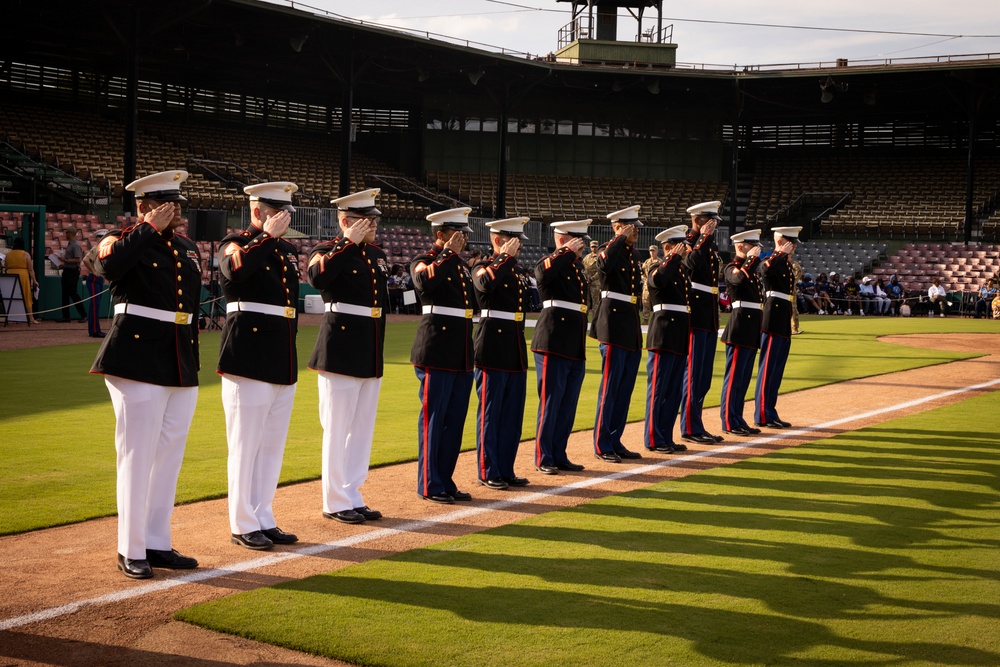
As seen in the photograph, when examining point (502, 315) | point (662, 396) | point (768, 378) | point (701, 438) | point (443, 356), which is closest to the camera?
point (443, 356)

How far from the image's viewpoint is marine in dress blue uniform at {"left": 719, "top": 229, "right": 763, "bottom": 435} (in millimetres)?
10078

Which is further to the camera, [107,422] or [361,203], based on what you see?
[107,422]

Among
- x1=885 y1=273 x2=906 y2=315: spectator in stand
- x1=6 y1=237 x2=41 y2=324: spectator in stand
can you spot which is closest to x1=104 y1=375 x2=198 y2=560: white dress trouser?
x1=6 y1=237 x2=41 y2=324: spectator in stand

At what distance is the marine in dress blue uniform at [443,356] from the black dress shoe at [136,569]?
2176mm

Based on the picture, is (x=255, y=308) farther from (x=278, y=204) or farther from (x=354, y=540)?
(x=354, y=540)

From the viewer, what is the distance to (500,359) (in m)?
7.28

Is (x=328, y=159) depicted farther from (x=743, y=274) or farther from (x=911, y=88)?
(x=743, y=274)

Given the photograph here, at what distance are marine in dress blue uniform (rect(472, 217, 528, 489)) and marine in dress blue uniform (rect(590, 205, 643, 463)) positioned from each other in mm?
1237

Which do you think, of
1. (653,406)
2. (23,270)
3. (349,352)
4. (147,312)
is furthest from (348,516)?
(23,270)

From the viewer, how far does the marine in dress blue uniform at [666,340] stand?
8961 millimetres

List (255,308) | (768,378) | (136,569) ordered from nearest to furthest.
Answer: (136,569), (255,308), (768,378)

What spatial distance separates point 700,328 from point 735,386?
912 mm

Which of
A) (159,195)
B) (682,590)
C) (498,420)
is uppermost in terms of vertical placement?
(159,195)

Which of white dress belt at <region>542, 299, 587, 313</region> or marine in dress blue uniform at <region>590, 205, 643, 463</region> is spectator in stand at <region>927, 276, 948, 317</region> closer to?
marine in dress blue uniform at <region>590, 205, 643, 463</region>
